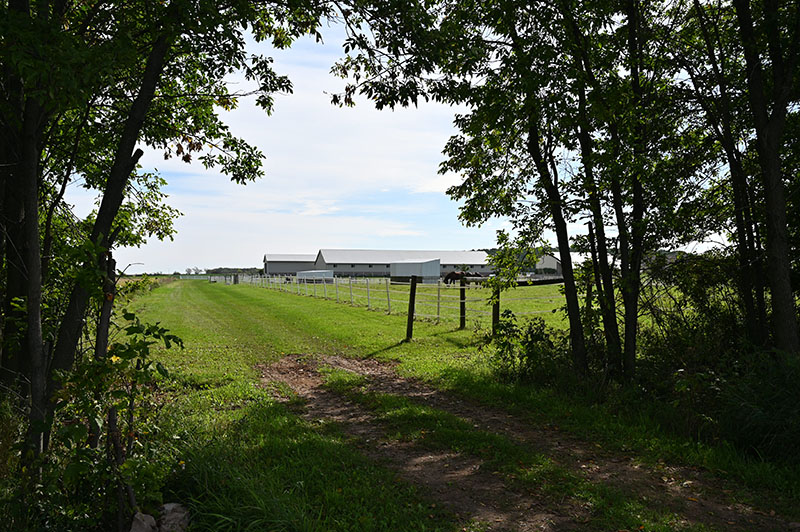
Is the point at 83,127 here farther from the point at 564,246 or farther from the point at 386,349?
the point at 386,349

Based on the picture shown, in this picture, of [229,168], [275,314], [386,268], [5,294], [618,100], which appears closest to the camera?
[5,294]

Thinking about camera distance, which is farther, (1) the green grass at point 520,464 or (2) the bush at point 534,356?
(2) the bush at point 534,356

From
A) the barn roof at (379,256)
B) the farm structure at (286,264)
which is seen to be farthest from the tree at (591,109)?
the farm structure at (286,264)

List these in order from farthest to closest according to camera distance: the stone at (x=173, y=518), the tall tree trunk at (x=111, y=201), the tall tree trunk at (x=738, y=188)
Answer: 1. the tall tree trunk at (x=738, y=188)
2. the tall tree trunk at (x=111, y=201)
3. the stone at (x=173, y=518)

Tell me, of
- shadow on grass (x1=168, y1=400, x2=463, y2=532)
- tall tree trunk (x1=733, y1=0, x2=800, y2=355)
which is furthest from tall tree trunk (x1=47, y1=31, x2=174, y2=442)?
tall tree trunk (x1=733, y1=0, x2=800, y2=355)

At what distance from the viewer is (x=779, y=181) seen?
19.2 ft

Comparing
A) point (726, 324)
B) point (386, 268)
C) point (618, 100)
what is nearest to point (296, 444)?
point (618, 100)

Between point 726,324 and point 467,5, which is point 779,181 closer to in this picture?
point 726,324

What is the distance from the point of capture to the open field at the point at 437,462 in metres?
3.65

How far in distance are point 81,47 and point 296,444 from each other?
4015mm

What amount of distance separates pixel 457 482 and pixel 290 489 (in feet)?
4.91

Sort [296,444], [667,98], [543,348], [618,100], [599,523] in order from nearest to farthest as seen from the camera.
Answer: [599,523]
[296,444]
[618,100]
[667,98]
[543,348]

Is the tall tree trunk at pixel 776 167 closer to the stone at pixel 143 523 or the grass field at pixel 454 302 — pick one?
the grass field at pixel 454 302

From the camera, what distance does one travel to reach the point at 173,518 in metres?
3.37
